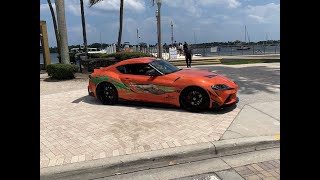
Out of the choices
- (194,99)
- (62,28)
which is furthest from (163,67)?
(62,28)

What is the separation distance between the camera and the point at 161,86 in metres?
6.91

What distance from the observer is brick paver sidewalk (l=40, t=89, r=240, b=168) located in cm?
455

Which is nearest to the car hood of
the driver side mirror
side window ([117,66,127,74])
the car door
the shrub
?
the driver side mirror

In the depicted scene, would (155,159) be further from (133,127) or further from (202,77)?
(202,77)

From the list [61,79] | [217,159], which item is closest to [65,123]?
[217,159]

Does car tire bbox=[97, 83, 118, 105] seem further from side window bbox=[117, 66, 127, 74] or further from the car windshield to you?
the car windshield

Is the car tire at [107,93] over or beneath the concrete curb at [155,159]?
over

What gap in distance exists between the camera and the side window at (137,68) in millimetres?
7343

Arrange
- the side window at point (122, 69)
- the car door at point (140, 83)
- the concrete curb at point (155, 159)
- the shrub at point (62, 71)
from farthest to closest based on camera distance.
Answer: the shrub at point (62, 71), the side window at point (122, 69), the car door at point (140, 83), the concrete curb at point (155, 159)

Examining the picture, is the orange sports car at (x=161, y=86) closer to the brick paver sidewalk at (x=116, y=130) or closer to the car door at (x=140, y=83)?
the car door at (x=140, y=83)

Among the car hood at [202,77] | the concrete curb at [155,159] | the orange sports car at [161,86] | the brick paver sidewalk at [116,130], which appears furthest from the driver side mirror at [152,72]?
the concrete curb at [155,159]
